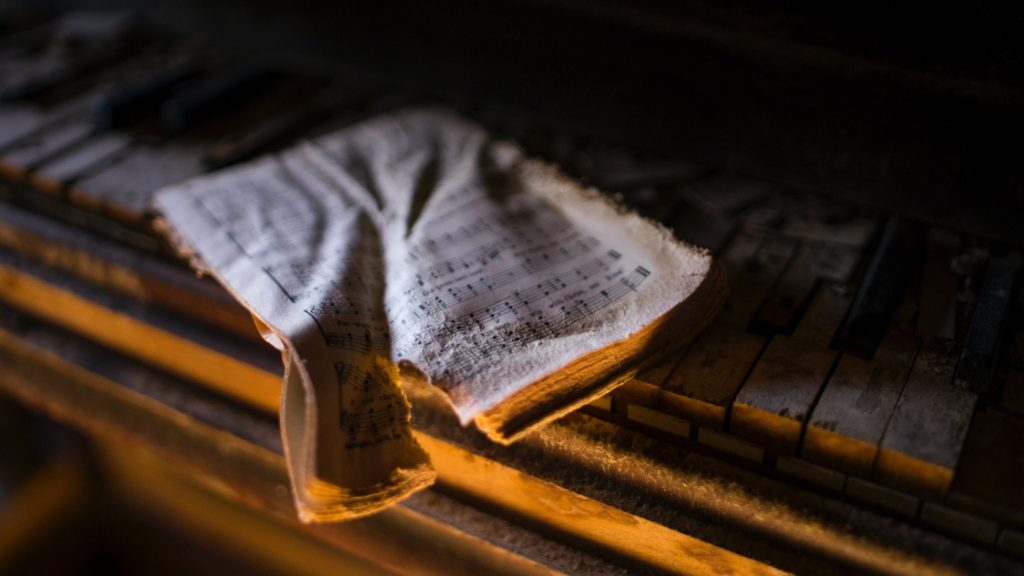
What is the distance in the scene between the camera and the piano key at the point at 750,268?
1117 mm

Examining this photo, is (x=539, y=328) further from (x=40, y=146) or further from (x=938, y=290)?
(x=40, y=146)

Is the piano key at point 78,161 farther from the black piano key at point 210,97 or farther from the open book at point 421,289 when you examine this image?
the open book at point 421,289

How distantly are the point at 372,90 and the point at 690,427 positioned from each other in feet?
3.60

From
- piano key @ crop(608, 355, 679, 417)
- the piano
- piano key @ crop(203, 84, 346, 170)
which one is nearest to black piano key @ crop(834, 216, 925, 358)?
the piano

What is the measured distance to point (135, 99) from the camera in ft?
5.61

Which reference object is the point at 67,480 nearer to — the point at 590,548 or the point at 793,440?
the point at 590,548

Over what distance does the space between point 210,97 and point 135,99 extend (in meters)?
0.15

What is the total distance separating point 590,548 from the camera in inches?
44.4

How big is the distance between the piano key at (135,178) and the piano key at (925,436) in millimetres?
1138

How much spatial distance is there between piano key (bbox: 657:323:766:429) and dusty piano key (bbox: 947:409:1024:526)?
24 cm

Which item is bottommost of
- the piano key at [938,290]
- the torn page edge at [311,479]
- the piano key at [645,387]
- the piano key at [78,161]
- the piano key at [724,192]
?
the torn page edge at [311,479]

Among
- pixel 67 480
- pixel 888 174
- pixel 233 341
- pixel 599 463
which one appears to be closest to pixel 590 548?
pixel 599 463

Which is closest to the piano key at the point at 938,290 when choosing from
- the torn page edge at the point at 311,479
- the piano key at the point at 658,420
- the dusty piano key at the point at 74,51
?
the piano key at the point at 658,420

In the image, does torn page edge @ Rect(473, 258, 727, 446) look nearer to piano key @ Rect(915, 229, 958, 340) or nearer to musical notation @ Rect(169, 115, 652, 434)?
musical notation @ Rect(169, 115, 652, 434)
